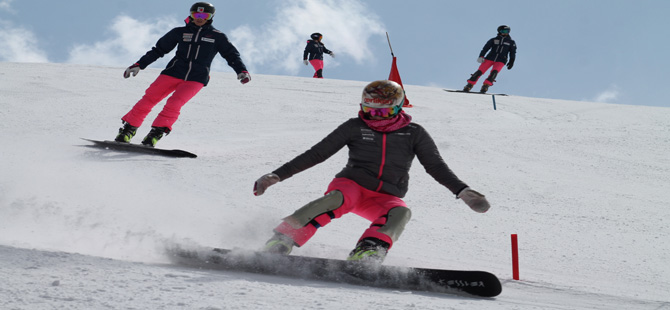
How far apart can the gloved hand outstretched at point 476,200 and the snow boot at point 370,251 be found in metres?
0.50

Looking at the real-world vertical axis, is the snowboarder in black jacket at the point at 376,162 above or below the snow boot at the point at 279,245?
above

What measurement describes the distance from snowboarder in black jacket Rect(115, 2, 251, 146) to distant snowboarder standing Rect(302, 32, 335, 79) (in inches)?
515

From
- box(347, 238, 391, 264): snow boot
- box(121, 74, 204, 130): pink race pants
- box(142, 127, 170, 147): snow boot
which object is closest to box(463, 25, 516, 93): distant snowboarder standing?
box(121, 74, 204, 130): pink race pants

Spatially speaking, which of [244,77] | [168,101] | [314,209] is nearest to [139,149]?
[168,101]

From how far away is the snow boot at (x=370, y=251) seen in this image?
3326 millimetres

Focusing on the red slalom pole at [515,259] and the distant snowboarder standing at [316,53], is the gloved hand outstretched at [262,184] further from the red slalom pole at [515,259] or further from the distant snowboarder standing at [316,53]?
the distant snowboarder standing at [316,53]

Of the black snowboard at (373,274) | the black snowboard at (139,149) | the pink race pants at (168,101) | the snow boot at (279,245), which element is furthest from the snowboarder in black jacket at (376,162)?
the pink race pants at (168,101)

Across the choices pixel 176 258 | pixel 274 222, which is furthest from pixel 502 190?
pixel 176 258

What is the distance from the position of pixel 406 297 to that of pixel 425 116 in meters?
8.72

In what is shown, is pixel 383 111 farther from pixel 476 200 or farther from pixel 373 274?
pixel 373 274

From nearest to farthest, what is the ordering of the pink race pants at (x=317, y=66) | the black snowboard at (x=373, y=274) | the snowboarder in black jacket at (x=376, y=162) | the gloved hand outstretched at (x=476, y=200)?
the black snowboard at (x=373, y=274) → the gloved hand outstretched at (x=476, y=200) → the snowboarder in black jacket at (x=376, y=162) → the pink race pants at (x=317, y=66)

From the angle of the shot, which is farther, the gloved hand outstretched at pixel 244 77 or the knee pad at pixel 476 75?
the knee pad at pixel 476 75

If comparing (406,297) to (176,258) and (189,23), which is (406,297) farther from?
(189,23)

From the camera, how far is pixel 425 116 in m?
11.2
